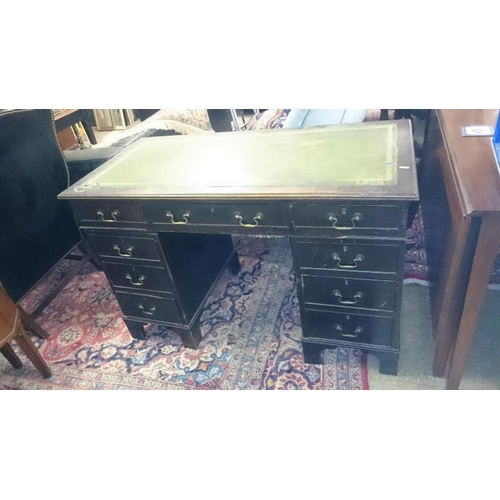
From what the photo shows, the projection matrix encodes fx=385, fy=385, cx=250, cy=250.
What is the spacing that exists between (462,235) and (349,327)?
584 millimetres

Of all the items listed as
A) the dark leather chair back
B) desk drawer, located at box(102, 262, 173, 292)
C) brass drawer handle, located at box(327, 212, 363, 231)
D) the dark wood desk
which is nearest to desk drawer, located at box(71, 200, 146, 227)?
desk drawer, located at box(102, 262, 173, 292)

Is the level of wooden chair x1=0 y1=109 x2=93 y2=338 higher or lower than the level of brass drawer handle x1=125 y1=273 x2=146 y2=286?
higher

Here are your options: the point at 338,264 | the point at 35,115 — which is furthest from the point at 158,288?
the point at 35,115

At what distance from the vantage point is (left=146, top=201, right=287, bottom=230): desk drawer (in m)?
1.33

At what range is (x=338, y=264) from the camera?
1.39 metres

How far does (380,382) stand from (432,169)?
1.10 metres

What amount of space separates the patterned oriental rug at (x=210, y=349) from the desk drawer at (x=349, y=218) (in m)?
0.74

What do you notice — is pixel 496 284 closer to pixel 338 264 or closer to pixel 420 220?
pixel 420 220

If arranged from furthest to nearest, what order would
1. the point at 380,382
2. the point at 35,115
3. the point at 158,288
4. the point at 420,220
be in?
the point at 420,220 → the point at 35,115 → the point at 158,288 → the point at 380,382

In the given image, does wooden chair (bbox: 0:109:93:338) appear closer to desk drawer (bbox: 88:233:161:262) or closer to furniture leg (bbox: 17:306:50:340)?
furniture leg (bbox: 17:306:50:340)

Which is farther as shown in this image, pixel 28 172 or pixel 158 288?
pixel 28 172

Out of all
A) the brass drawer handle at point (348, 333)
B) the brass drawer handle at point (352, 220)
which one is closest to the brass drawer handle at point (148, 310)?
the brass drawer handle at point (348, 333)

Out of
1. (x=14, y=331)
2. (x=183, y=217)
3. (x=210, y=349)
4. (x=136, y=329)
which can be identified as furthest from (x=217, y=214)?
(x=14, y=331)

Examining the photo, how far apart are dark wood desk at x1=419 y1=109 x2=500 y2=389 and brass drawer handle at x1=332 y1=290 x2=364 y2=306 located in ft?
0.97
